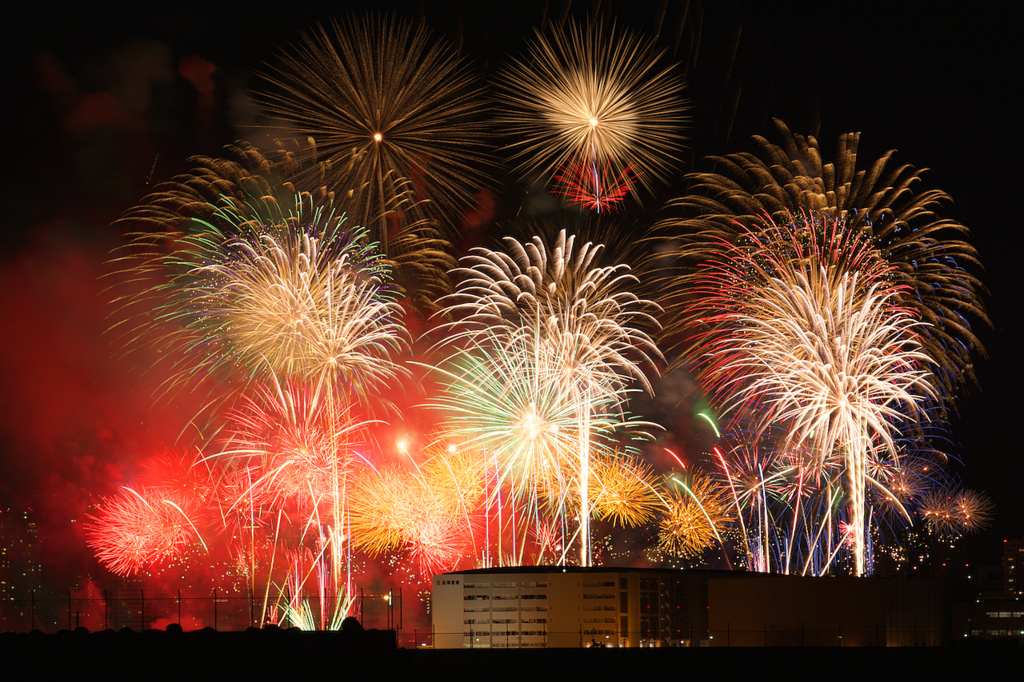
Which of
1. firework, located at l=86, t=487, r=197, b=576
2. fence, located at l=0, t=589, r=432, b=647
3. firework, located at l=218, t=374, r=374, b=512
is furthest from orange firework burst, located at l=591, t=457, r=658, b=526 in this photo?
fence, located at l=0, t=589, r=432, b=647

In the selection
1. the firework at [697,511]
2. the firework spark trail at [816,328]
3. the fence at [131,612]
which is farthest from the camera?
the fence at [131,612]

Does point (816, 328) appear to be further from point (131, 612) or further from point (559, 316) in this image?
point (131, 612)

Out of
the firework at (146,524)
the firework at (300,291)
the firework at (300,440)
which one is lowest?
the firework at (146,524)

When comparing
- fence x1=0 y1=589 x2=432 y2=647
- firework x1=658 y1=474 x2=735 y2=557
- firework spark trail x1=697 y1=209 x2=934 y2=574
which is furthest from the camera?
fence x1=0 y1=589 x2=432 y2=647

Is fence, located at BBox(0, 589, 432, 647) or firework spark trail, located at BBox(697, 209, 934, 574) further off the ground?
firework spark trail, located at BBox(697, 209, 934, 574)

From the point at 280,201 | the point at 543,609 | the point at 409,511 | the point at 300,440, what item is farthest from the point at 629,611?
the point at 280,201

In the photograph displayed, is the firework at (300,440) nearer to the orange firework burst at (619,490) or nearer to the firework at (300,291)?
the firework at (300,291)

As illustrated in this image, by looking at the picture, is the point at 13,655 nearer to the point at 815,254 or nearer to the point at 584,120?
the point at 584,120

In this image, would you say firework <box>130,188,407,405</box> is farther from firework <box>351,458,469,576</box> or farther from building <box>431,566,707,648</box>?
building <box>431,566,707,648</box>

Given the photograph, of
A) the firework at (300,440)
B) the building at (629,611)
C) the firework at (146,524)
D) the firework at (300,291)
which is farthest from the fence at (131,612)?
the firework at (300,291)

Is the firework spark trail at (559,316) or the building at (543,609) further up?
the firework spark trail at (559,316)
